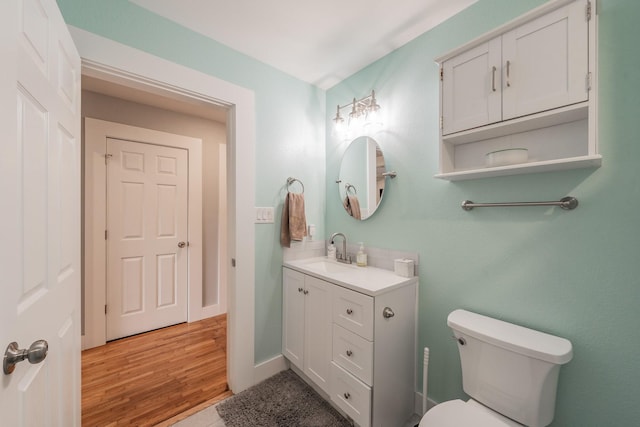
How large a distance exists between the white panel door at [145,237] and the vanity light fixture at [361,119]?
183 centimetres

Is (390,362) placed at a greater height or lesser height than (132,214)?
lesser

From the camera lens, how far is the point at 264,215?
1.97 m

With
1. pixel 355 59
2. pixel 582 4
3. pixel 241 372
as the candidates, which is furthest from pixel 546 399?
pixel 355 59

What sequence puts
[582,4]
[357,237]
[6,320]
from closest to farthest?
[6,320], [582,4], [357,237]

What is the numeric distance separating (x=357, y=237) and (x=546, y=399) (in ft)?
4.33

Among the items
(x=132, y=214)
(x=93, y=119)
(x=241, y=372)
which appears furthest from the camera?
(x=132, y=214)

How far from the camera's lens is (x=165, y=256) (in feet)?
8.98

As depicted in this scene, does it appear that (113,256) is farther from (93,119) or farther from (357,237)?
(357,237)

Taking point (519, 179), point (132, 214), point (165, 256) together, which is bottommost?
point (165, 256)

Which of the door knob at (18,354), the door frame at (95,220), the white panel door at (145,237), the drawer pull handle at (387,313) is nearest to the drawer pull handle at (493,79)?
the drawer pull handle at (387,313)

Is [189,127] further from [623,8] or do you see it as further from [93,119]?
[623,8]

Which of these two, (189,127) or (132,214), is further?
(189,127)

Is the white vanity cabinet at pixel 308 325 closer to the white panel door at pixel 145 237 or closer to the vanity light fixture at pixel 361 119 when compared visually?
the vanity light fixture at pixel 361 119

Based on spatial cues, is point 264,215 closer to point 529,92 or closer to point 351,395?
point 351,395
